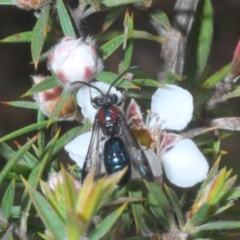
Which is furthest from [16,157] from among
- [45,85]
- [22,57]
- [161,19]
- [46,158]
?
[22,57]

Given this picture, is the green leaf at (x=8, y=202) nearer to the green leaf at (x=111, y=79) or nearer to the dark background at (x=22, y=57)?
the green leaf at (x=111, y=79)

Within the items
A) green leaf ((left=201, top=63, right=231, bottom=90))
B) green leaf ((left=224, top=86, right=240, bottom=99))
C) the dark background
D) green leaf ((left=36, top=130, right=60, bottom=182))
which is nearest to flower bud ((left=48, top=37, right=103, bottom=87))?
green leaf ((left=36, top=130, right=60, bottom=182))

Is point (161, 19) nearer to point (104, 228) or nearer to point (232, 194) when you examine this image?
point (232, 194)

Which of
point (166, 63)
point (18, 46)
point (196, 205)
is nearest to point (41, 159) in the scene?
point (196, 205)

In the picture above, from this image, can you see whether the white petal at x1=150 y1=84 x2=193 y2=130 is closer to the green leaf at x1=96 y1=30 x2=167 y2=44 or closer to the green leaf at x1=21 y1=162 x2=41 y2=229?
the green leaf at x1=96 y1=30 x2=167 y2=44

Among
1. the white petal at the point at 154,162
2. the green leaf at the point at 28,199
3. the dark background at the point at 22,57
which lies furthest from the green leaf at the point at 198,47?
the dark background at the point at 22,57

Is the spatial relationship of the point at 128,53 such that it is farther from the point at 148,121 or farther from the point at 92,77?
the point at 148,121

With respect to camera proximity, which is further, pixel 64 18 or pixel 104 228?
pixel 64 18
